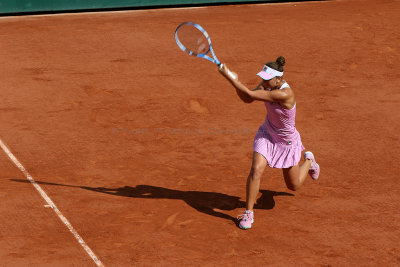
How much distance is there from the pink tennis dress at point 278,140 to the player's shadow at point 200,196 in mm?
768

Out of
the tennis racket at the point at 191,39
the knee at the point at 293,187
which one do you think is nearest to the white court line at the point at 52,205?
the tennis racket at the point at 191,39

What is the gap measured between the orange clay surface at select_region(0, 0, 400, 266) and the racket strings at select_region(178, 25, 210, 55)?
1829 millimetres

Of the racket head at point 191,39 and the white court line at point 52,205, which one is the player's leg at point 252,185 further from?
the white court line at point 52,205

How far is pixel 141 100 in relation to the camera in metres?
11.4

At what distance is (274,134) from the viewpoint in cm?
744

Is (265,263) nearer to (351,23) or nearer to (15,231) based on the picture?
(15,231)

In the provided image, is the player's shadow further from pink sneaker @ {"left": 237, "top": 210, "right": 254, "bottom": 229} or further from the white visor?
the white visor

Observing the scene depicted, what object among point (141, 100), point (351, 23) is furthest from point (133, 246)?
point (351, 23)

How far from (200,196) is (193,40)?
1943 millimetres

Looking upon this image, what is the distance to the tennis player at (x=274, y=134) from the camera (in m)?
7.14

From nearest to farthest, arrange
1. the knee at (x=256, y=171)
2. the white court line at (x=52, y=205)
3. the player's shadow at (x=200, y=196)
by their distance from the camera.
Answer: the white court line at (x=52, y=205) < the knee at (x=256, y=171) < the player's shadow at (x=200, y=196)

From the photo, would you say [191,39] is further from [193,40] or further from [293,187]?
[293,187]

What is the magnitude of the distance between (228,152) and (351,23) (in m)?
7.74

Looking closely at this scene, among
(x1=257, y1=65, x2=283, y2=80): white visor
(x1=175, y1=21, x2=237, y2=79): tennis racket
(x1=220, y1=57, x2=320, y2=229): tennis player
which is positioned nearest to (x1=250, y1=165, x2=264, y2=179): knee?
(x1=220, y1=57, x2=320, y2=229): tennis player
